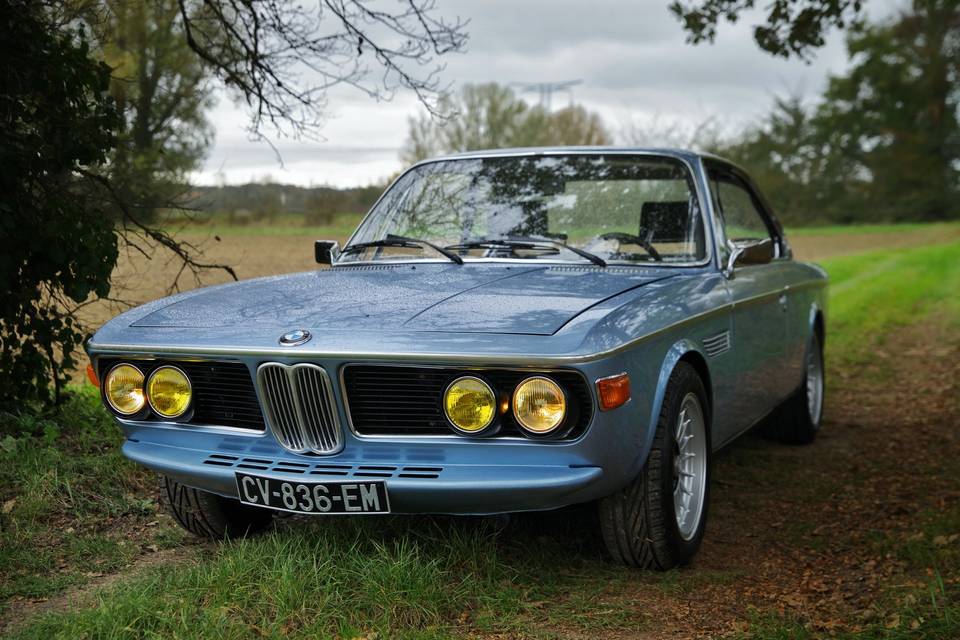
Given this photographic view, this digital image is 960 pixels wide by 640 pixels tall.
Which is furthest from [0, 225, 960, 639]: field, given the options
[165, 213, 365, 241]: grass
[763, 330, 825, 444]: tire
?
[165, 213, 365, 241]: grass

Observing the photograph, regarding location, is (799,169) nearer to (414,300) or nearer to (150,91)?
(150,91)

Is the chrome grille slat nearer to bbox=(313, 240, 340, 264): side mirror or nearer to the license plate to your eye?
the license plate

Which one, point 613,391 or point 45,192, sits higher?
point 45,192

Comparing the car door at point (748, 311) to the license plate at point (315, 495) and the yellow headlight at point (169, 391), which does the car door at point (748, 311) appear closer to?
the license plate at point (315, 495)

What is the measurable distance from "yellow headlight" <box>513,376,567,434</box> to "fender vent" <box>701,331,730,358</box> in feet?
3.51

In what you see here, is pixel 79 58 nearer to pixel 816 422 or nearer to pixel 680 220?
pixel 680 220

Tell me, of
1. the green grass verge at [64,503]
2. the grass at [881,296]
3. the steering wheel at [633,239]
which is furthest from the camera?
the grass at [881,296]

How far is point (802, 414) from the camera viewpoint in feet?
19.9

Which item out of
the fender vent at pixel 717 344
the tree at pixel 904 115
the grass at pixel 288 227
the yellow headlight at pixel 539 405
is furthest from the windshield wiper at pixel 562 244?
the tree at pixel 904 115

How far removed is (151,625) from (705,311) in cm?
225

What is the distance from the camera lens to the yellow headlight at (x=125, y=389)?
11.7 feet

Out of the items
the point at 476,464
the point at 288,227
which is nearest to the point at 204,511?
the point at 476,464

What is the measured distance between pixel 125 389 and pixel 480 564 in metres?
1.39

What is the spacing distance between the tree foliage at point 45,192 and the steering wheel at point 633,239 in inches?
99.9
